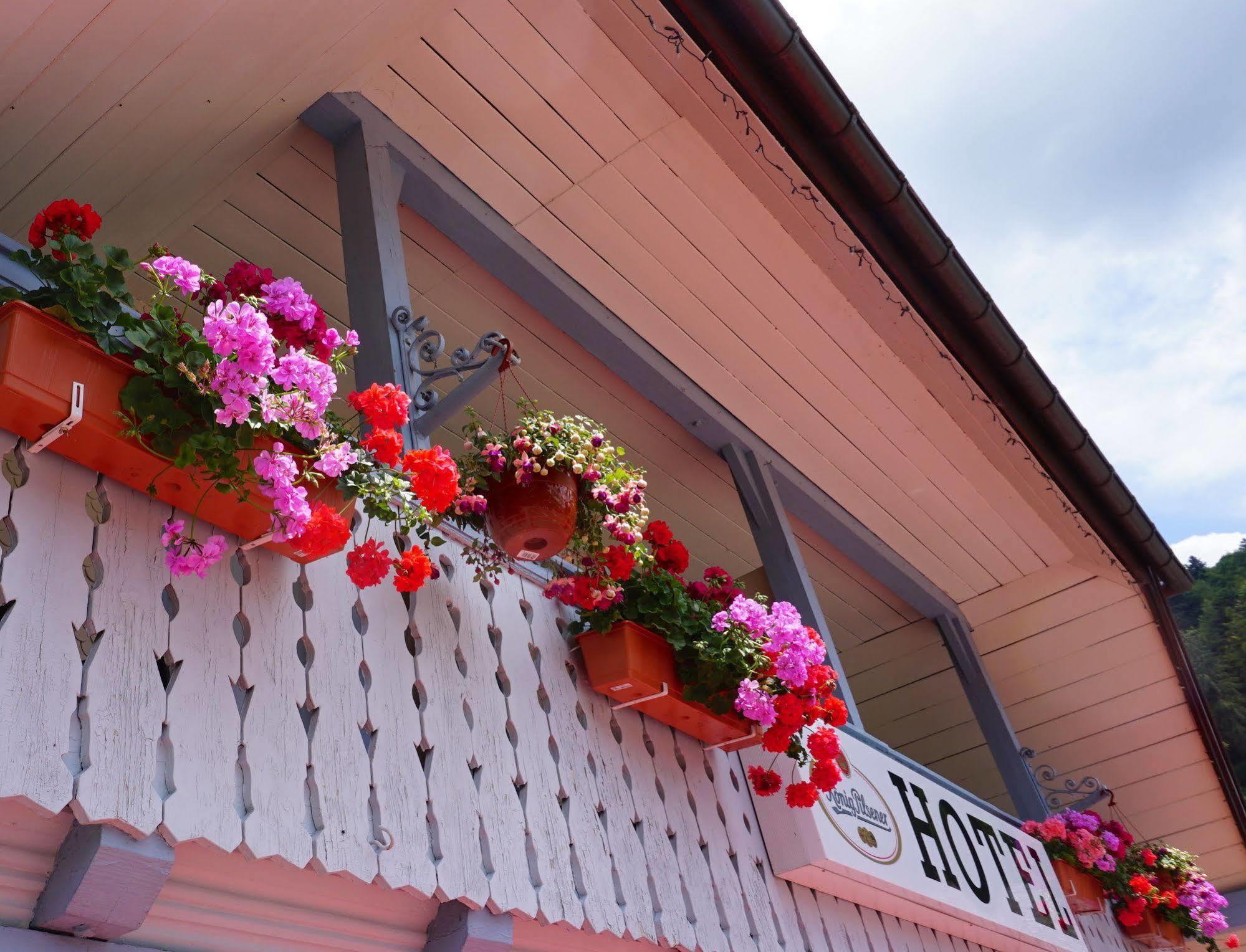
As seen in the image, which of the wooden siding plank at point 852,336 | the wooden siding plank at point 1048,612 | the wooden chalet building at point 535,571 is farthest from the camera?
the wooden siding plank at point 1048,612

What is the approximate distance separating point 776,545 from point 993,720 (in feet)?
8.31

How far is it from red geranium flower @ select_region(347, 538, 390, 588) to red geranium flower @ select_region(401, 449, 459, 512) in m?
0.15

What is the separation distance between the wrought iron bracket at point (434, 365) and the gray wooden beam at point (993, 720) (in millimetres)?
4608

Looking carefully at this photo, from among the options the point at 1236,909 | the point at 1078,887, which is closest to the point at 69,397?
the point at 1078,887

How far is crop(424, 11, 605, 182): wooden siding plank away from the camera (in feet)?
10.9

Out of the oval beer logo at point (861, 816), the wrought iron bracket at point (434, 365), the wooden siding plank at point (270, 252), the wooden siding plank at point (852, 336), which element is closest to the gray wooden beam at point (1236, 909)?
the wooden siding plank at point (852, 336)

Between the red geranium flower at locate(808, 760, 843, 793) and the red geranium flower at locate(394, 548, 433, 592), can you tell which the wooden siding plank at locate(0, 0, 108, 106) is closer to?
the red geranium flower at locate(394, 548, 433, 592)

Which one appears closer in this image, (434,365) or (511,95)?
(434,365)

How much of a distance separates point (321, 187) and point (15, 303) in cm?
→ 210

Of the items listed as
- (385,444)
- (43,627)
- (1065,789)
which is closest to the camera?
(43,627)

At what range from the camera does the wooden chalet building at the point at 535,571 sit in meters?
1.85

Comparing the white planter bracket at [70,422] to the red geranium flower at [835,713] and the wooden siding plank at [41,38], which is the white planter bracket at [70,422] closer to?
the wooden siding plank at [41,38]

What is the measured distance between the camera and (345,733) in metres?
2.15

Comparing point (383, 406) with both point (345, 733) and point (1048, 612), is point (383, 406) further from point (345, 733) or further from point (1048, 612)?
point (1048, 612)
